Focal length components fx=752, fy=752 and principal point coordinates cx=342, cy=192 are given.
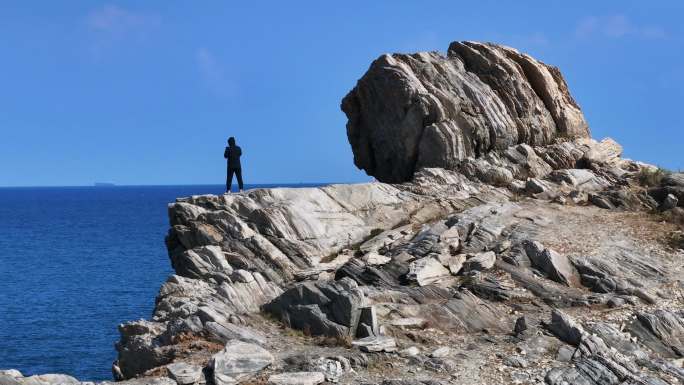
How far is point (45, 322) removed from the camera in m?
62.8

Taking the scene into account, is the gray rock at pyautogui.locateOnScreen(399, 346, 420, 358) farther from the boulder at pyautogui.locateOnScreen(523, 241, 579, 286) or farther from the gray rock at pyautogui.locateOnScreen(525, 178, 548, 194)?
the gray rock at pyautogui.locateOnScreen(525, 178, 548, 194)

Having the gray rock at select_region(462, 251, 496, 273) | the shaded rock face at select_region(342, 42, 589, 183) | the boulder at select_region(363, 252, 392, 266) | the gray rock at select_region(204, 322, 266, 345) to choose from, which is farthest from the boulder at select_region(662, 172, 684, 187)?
the gray rock at select_region(204, 322, 266, 345)

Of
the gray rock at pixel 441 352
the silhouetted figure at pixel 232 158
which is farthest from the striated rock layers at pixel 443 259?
the silhouetted figure at pixel 232 158

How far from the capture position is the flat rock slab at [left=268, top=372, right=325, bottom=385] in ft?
69.0

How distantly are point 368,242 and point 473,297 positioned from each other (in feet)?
27.3

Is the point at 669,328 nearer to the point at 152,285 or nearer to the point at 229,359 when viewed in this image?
the point at 229,359

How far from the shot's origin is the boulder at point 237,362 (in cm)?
2130

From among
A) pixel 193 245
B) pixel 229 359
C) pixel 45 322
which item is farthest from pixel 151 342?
pixel 45 322

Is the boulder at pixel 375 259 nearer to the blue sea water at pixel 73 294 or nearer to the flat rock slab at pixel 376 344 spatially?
the flat rock slab at pixel 376 344

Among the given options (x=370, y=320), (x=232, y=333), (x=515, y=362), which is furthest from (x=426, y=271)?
(x=232, y=333)

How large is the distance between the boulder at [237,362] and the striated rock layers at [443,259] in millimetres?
65

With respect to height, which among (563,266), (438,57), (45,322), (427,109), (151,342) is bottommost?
(45,322)

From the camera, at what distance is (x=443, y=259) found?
103 ft

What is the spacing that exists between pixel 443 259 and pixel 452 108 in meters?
16.2
